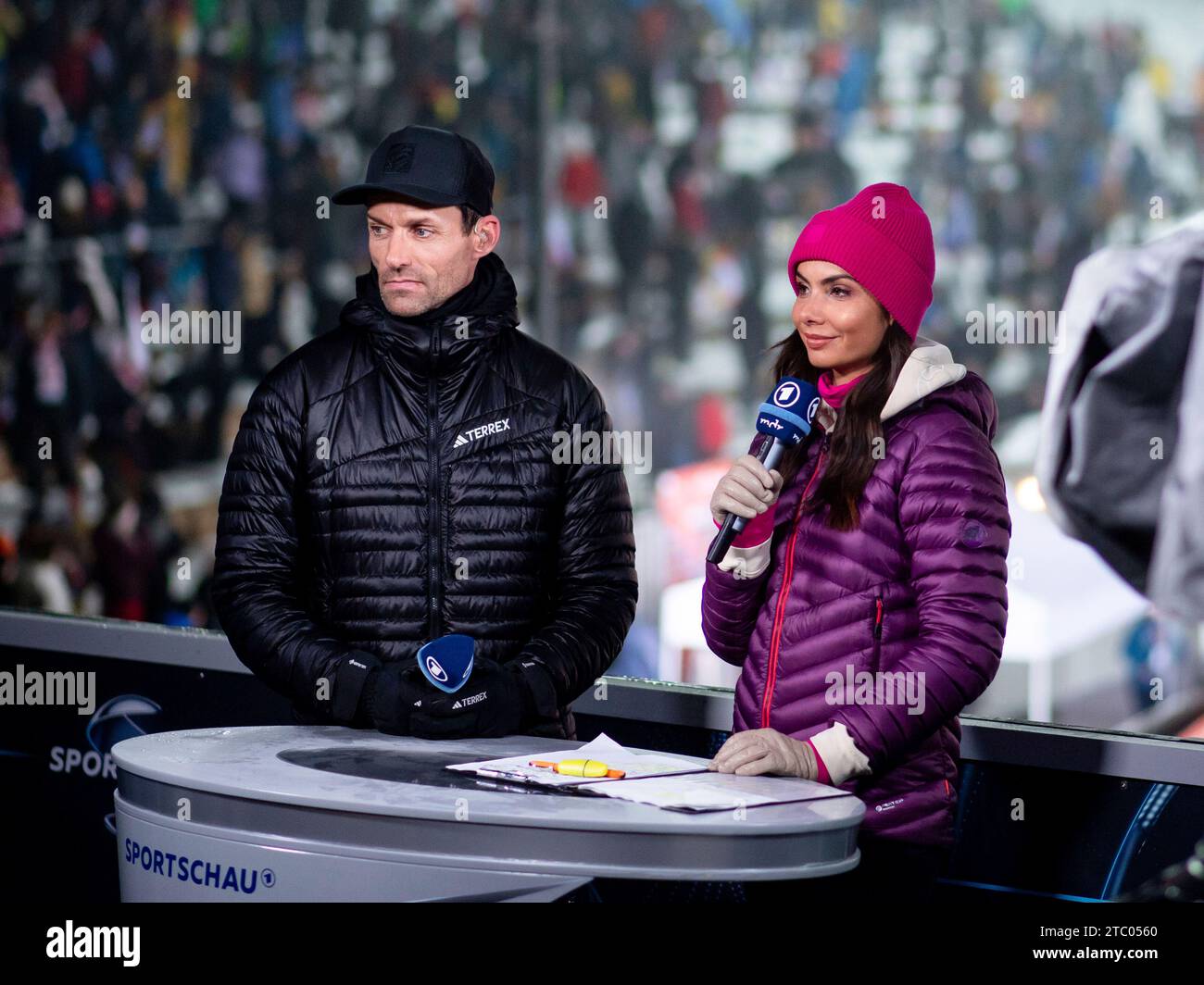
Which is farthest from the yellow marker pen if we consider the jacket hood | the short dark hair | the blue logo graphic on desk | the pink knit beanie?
the short dark hair

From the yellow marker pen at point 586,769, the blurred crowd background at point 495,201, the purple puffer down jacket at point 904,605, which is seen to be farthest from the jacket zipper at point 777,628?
the blurred crowd background at point 495,201

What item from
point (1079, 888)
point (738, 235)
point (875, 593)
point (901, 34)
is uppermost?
point (901, 34)

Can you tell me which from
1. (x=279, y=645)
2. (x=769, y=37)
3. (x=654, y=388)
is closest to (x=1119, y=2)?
(x=769, y=37)

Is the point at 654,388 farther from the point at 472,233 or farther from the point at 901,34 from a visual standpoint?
the point at 472,233

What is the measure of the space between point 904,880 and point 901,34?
10.1 ft

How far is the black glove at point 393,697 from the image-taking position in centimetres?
193

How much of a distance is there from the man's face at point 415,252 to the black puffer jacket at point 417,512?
40 millimetres

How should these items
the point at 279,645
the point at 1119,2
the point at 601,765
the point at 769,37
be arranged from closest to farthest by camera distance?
the point at 601,765, the point at 279,645, the point at 1119,2, the point at 769,37

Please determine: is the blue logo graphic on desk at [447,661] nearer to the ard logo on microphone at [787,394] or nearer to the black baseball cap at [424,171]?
the ard logo on microphone at [787,394]

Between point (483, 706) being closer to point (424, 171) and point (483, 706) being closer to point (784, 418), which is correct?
point (784, 418)

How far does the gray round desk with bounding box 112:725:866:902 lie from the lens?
4.90ft

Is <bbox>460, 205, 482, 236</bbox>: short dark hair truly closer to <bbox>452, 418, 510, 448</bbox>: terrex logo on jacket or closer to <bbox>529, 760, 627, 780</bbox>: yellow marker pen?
<bbox>452, 418, 510, 448</bbox>: terrex logo on jacket

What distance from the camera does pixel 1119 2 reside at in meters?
4.07

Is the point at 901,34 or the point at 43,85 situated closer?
the point at 901,34
